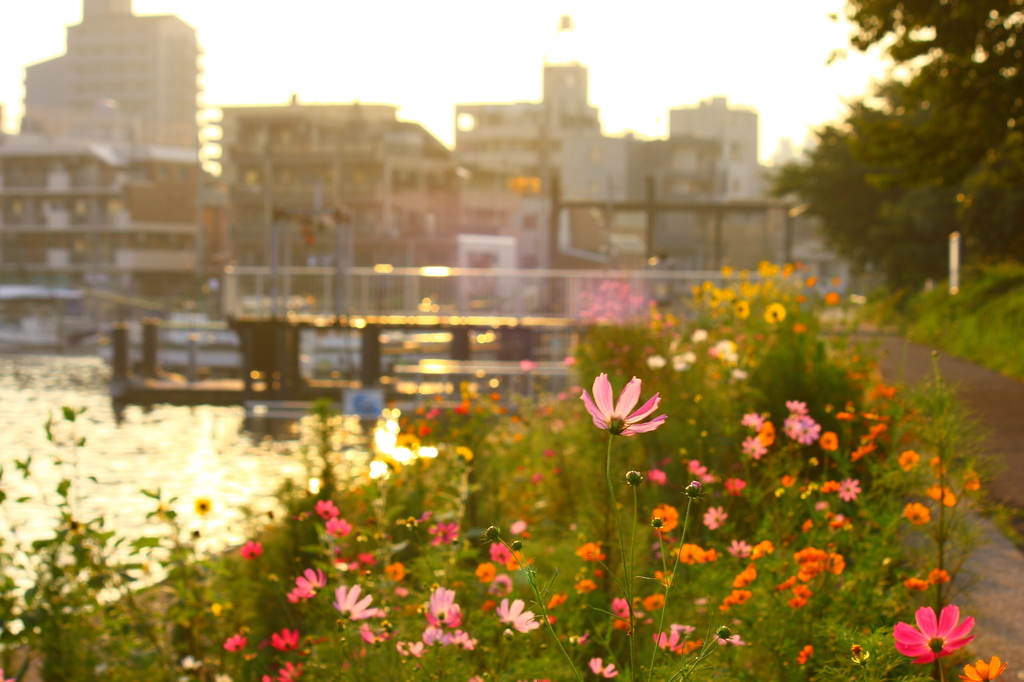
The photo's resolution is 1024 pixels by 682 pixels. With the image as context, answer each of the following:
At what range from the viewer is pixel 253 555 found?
324 centimetres

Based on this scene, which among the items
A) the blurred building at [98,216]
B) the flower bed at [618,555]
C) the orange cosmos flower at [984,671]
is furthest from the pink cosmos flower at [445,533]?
the blurred building at [98,216]

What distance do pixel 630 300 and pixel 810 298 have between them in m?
1.81

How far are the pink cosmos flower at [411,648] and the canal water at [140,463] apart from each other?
6.13 feet

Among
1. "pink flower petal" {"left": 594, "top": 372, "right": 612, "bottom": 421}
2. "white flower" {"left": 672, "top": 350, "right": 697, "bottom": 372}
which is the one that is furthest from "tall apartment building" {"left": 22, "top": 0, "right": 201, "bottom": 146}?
"pink flower petal" {"left": 594, "top": 372, "right": 612, "bottom": 421}

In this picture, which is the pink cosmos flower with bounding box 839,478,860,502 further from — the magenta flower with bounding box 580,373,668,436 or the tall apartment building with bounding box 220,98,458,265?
the tall apartment building with bounding box 220,98,458,265

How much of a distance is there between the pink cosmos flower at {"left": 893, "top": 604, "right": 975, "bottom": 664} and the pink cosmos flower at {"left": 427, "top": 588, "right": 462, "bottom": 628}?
886 mm

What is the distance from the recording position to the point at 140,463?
15.0 m

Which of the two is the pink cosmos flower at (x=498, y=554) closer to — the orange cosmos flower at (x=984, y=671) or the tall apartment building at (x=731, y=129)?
the orange cosmos flower at (x=984, y=671)

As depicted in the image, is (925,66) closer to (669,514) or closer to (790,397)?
(790,397)

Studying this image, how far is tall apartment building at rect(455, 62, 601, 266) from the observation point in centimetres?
6197

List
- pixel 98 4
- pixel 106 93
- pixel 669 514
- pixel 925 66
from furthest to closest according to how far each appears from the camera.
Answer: pixel 98 4 < pixel 106 93 < pixel 925 66 < pixel 669 514

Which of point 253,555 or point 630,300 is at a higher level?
point 630,300

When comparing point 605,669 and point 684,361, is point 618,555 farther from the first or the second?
point 605,669

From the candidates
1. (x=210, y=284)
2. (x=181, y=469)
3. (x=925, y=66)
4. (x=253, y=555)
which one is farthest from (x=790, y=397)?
(x=210, y=284)
